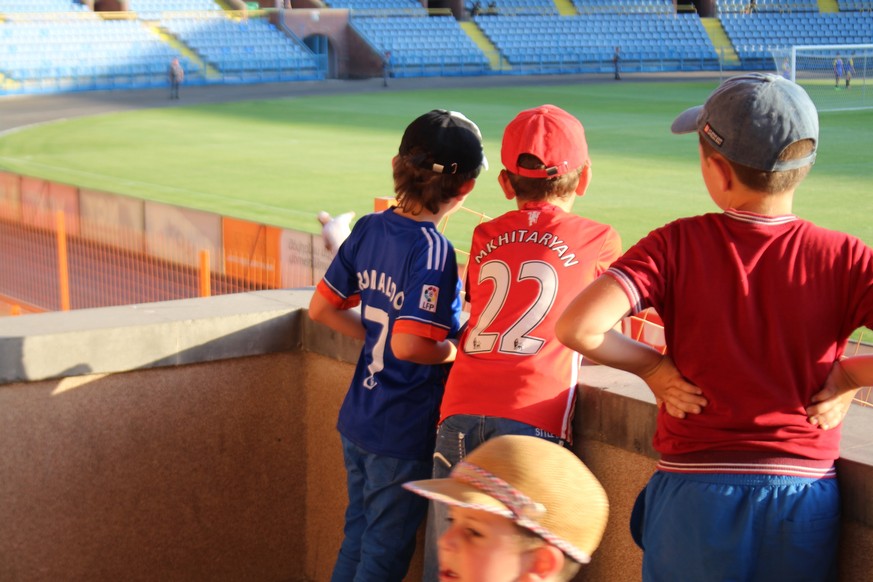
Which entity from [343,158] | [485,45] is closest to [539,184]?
[343,158]

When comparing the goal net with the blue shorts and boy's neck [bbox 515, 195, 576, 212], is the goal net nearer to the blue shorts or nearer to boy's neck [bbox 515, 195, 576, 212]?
boy's neck [bbox 515, 195, 576, 212]

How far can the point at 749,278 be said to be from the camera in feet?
8.10

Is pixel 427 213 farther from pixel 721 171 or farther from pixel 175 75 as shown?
pixel 175 75

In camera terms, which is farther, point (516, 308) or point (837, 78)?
point (837, 78)

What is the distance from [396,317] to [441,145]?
535 millimetres

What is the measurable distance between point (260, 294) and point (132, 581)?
124cm

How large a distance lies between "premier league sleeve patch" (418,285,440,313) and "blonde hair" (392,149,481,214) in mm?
252

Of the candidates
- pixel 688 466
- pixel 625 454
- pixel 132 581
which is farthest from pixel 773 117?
pixel 132 581

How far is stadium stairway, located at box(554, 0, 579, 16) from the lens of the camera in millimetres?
58781

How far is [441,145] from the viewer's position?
3369mm

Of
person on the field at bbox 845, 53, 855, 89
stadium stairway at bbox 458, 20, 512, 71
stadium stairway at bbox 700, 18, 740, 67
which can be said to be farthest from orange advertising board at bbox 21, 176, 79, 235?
stadium stairway at bbox 700, 18, 740, 67

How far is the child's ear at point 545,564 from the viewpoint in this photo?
1.72m

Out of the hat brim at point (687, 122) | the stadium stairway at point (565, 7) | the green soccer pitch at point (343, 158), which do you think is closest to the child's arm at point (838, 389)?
the hat brim at point (687, 122)

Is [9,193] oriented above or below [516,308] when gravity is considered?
below
